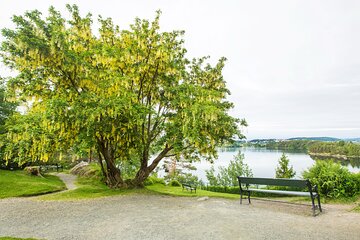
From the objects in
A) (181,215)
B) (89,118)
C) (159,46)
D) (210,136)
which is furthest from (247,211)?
(159,46)

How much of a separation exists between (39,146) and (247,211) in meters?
8.53

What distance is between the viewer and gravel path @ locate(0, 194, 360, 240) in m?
5.15

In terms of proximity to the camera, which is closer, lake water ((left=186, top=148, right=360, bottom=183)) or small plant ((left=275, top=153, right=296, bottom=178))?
small plant ((left=275, top=153, right=296, bottom=178))

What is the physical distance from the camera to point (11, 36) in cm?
909

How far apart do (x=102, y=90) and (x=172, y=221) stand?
6512mm

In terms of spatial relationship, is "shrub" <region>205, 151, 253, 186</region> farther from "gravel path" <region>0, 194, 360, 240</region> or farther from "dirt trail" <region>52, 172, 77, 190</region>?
Result: "gravel path" <region>0, 194, 360, 240</region>

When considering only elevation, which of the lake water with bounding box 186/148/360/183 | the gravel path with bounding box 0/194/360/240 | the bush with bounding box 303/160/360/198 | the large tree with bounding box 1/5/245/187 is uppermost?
the large tree with bounding box 1/5/245/187

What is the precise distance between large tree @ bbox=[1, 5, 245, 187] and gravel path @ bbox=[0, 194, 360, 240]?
2.64 m

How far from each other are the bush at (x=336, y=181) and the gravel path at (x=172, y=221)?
138cm

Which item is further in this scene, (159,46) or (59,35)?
(159,46)

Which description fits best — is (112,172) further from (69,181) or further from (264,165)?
(264,165)

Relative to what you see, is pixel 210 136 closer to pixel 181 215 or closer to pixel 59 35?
pixel 181 215

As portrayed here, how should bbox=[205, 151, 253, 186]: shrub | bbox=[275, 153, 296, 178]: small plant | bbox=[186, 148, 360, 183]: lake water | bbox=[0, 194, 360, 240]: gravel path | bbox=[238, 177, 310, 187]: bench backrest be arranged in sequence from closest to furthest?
bbox=[0, 194, 360, 240]: gravel path → bbox=[238, 177, 310, 187]: bench backrest → bbox=[275, 153, 296, 178]: small plant → bbox=[205, 151, 253, 186]: shrub → bbox=[186, 148, 360, 183]: lake water

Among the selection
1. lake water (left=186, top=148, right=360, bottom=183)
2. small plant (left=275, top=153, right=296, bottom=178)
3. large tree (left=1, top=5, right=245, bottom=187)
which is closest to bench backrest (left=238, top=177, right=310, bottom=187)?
large tree (left=1, top=5, right=245, bottom=187)
